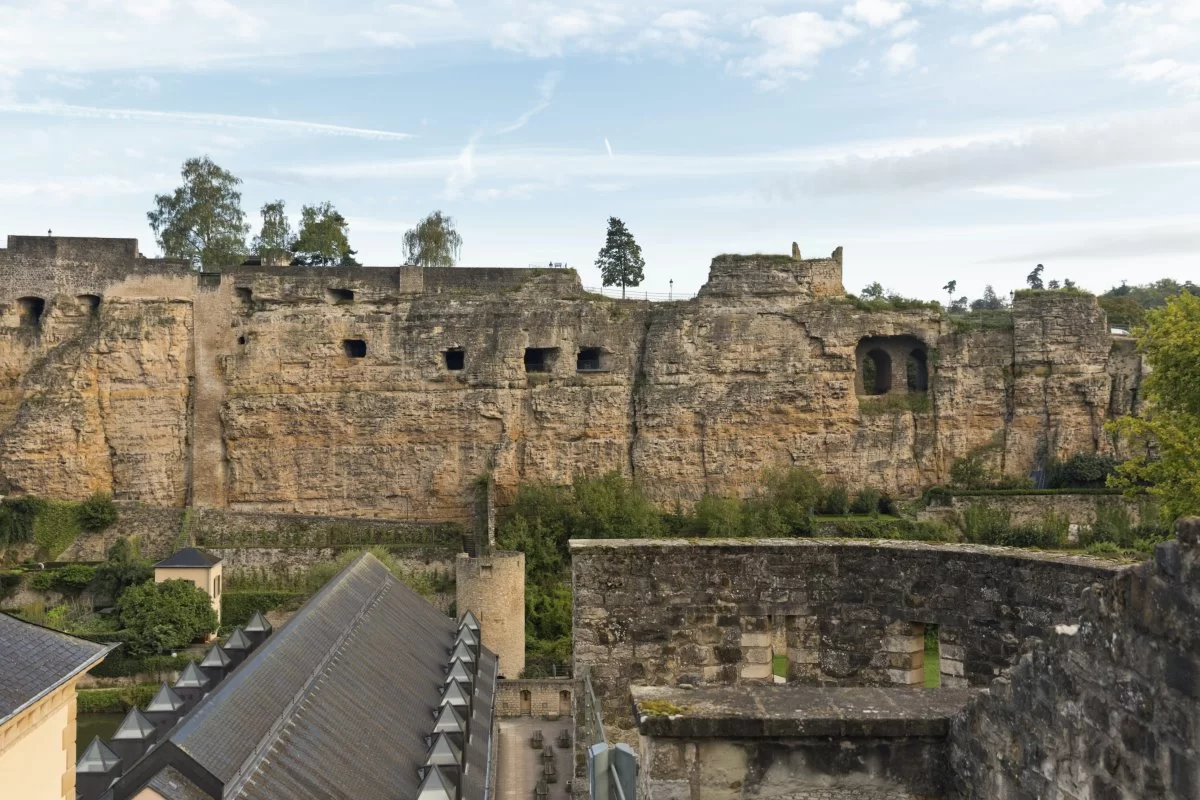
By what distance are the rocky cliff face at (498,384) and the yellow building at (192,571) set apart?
6.81m

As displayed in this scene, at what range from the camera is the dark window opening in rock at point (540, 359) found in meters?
35.4

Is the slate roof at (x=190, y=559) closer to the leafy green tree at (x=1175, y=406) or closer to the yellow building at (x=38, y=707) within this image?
the yellow building at (x=38, y=707)

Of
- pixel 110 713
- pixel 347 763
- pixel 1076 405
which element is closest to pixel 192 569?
pixel 110 713

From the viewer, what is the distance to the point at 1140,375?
34938 mm

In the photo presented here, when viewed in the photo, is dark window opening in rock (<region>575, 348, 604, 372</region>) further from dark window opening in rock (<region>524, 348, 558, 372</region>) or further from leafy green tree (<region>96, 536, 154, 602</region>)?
leafy green tree (<region>96, 536, 154, 602</region>)

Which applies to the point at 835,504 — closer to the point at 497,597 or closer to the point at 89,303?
the point at 497,597

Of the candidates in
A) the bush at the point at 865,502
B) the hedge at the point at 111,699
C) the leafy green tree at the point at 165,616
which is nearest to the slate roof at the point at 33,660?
the hedge at the point at 111,699

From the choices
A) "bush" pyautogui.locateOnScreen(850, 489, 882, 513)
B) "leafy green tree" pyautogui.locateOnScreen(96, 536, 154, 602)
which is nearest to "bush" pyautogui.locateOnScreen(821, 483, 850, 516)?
"bush" pyautogui.locateOnScreen(850, 489, 882, 513)

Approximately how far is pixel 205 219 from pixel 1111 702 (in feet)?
132

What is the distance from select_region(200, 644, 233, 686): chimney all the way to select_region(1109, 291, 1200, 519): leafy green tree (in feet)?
51.9

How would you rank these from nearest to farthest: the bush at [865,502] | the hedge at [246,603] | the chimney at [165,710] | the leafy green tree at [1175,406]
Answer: the chimney at [165,710] < the leafy green tree at [1175,406] < the hedge at [246,603] < the bush at [865,502]

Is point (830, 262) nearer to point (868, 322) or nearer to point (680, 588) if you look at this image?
point (868, 322)

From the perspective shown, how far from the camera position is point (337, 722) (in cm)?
1323

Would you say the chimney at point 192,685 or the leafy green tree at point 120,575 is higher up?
the chimney at point 192,685
